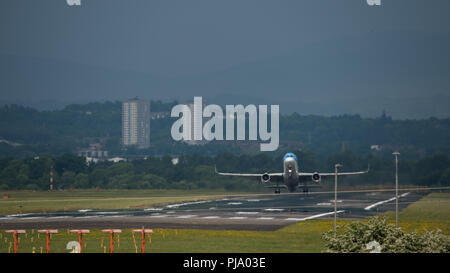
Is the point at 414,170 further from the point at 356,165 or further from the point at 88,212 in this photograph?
the point at 88,212

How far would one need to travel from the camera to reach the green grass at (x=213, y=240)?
43.8 m

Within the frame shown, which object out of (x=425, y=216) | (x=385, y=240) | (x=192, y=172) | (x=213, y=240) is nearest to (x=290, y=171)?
(x=425, y=216)

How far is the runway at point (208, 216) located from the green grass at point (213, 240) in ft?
12.2

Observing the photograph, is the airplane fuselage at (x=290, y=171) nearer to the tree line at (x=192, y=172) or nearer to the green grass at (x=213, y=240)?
the green grass at (x=213, y=240)

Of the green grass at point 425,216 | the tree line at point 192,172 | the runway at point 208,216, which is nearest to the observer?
the green grass at point 425,216

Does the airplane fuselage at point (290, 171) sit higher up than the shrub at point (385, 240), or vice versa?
the airplane fuselage at point (290, 171)

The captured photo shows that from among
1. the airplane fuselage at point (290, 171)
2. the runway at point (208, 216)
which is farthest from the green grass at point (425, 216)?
the airplane fuselage at point (290, 171)

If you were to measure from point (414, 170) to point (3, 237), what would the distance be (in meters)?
105

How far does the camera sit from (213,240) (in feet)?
160

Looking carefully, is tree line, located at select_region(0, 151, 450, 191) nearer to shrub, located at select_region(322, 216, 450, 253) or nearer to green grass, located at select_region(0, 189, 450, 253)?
green grass, located at select_region(0, 189, 450, 253)
